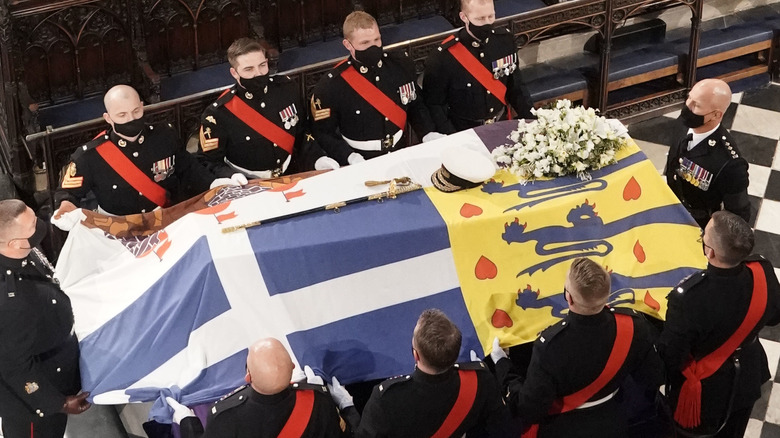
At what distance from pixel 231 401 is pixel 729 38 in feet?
16.8

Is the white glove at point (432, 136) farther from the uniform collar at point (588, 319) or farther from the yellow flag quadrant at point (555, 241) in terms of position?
the uniform collar at point (588, 319)

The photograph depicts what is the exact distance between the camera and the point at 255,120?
19.1 feet

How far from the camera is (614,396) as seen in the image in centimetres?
465

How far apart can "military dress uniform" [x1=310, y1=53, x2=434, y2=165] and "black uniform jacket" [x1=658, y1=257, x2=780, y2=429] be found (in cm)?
203

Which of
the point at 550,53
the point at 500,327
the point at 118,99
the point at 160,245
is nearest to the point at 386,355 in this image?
the point at 500,327

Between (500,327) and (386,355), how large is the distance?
Result: 0.53 metres

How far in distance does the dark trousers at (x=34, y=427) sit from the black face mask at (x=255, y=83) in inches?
75.2

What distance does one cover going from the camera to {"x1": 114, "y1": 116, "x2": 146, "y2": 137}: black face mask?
539 centimetres

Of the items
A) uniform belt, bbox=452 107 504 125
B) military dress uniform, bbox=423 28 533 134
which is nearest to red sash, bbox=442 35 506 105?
military dress uniform, bbox=423 28 533 134

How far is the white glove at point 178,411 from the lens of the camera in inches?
176

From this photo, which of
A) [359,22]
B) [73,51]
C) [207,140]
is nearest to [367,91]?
[359,22]

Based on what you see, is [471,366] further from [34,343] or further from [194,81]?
[194,81]

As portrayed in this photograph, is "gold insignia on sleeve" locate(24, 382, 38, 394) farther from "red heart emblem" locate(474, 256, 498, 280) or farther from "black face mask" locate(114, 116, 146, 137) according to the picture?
"red heart emblem" locate(474, 256, 498, 280)

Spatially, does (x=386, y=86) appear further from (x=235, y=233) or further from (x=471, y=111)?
(x=235, y=233)
